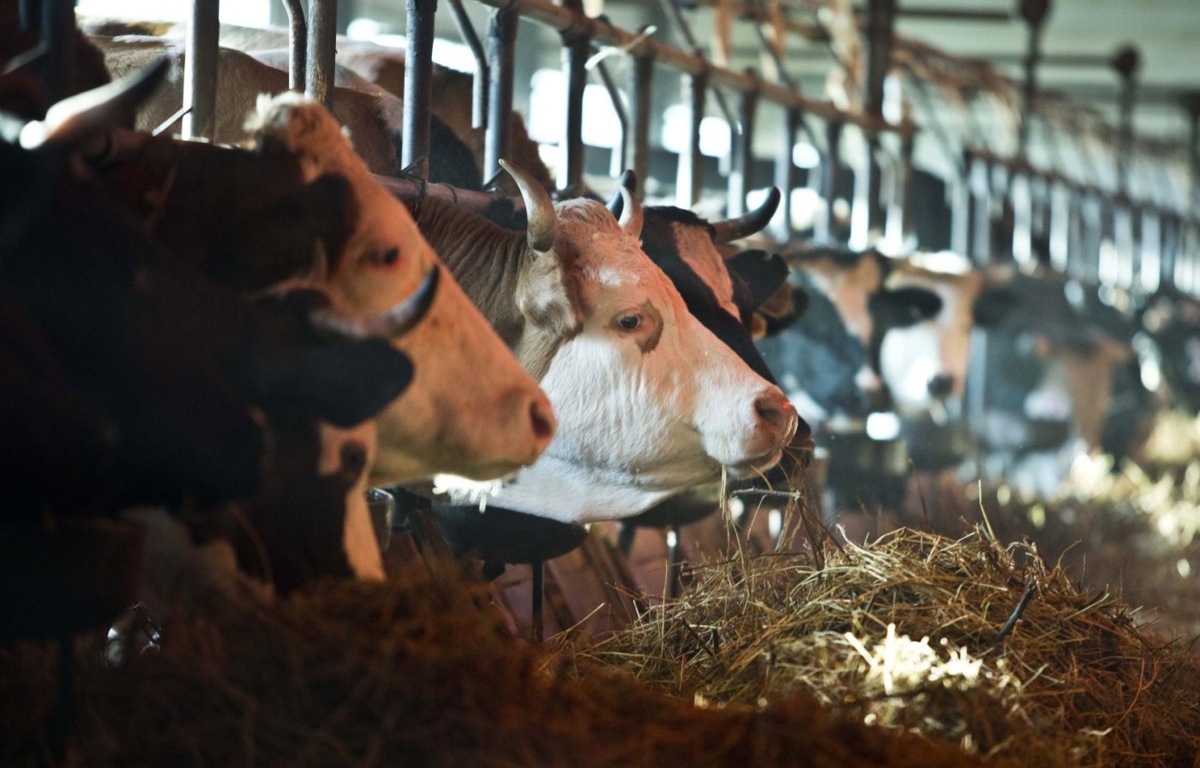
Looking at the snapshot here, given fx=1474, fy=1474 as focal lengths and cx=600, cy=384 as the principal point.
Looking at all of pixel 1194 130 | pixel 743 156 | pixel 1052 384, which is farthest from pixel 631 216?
pixel 1194 130

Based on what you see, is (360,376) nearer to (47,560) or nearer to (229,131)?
(47,560)

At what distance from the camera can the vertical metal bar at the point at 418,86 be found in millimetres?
3631

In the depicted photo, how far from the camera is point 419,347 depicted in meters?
2.19

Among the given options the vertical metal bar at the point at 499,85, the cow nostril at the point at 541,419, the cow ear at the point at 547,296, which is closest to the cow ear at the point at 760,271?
the vertical metal bar at the point at 499,85

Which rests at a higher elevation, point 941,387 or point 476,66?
point 476,66

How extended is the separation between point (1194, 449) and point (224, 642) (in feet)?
39.9

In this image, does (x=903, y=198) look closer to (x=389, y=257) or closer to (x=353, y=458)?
(x=389, y=257)

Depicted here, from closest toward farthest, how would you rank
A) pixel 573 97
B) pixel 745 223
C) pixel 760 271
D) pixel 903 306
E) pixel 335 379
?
1. pixel 335 379
2. pixel 745 223
3. pixel 760 271
4. pixel 573 97
5. pixel 903 306

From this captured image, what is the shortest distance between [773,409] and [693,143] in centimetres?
271

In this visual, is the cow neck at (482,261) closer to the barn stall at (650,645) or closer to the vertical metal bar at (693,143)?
the barn stall at (650,645)

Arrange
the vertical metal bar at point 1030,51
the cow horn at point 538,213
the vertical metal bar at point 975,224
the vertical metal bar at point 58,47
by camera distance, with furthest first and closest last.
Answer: the vertical metal bar at point 1030,51, the vertical metal bar at point 975,224, the cow horn at point 538,213, the vertical metal bar at point 58,47

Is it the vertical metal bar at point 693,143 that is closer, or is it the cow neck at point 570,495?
the cow neck at point 570,495

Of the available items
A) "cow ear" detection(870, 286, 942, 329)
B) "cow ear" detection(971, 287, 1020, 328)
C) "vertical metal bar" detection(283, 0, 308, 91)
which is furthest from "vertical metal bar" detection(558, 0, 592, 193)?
"cow ear" detection(971, 287, 1020, 328)

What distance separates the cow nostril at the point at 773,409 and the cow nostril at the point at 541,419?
91 cm
